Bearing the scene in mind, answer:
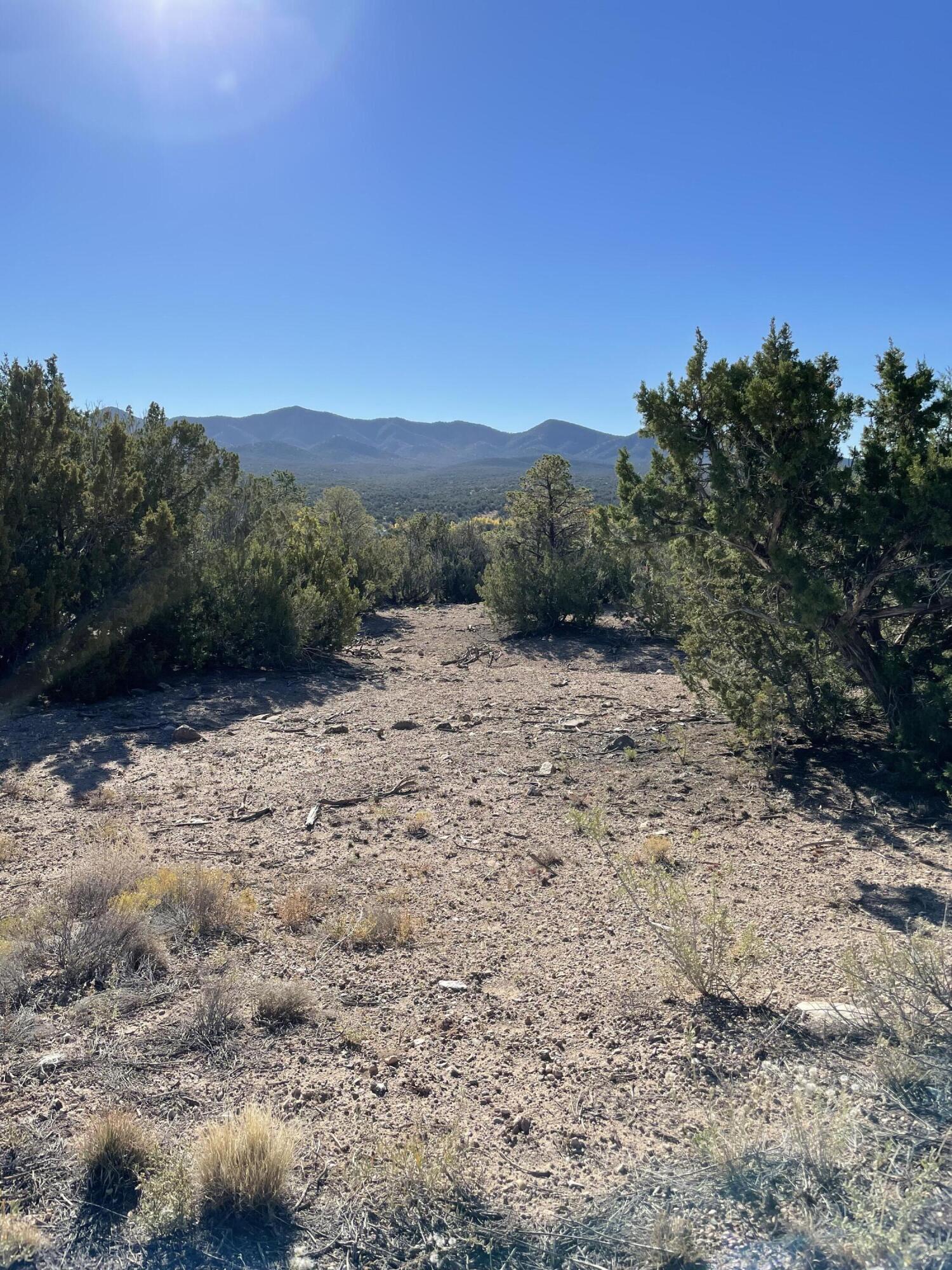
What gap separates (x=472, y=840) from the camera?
5453mm

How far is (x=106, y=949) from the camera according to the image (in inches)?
146

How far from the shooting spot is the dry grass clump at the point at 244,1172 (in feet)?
7.61

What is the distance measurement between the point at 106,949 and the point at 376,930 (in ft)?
4.08

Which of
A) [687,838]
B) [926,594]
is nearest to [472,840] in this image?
[687,838]

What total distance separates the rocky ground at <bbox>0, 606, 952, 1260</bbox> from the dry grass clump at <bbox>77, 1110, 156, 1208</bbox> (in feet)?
0.34

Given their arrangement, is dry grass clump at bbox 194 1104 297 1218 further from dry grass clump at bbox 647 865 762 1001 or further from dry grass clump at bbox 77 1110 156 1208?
dry grass clump at bbox 647 865 762 1001

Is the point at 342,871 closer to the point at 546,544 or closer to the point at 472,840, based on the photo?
the point at 472,840

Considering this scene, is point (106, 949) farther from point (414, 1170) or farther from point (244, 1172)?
point (414, 1170)

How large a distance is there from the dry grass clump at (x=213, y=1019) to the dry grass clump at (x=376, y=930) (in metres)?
0.76

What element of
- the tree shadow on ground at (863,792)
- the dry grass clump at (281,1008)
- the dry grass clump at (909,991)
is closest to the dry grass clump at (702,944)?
the dry grass clump at (909,991)

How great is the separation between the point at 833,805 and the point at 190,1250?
486 cm

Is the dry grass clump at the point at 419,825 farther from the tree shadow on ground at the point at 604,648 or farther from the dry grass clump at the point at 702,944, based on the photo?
the tree shadow on ground at the point at 604,648

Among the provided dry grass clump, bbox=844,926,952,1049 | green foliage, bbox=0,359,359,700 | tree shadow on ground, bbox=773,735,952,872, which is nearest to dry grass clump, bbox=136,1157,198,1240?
dry grass clump, bbox=844,926,952,1049

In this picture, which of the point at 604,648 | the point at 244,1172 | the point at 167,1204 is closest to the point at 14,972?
the point at 167,1204
